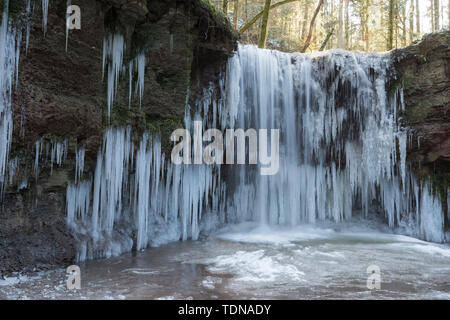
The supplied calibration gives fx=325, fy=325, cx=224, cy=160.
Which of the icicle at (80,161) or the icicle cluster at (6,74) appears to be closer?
the icicle cluster at (6,74)

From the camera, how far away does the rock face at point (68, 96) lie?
5.34 m

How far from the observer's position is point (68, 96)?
585 centimetres

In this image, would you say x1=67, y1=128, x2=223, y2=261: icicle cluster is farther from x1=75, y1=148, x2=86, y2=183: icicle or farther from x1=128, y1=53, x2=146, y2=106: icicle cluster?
x1=128, y1=53, x2=146, y2=106: icicle cluster

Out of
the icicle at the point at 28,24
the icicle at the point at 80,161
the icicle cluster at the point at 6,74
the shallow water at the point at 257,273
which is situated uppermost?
the icicle at the point at 28,24

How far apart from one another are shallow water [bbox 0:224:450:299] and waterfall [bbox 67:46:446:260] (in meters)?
1.40

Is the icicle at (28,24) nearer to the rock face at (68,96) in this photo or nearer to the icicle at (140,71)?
the rock face at (68,96)

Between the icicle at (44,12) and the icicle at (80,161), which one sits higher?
the icicle at (44,12)

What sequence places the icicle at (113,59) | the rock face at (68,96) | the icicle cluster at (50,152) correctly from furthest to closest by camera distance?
the icicle at (113,59), the icicle cluster at (50,152), the rock face at (68,96)

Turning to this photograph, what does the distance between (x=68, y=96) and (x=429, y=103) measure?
30.5 ft


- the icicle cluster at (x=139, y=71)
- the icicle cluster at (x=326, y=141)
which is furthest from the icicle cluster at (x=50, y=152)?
the icicle cluster at (x=326, y=141)

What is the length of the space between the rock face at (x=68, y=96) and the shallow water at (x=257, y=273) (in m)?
0.78

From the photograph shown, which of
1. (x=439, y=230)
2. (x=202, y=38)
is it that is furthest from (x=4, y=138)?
(x=439, y=230)

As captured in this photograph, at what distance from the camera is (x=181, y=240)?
8.66 m

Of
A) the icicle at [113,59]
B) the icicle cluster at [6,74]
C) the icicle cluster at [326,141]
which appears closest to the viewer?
the icicle cluster at [6,74]
